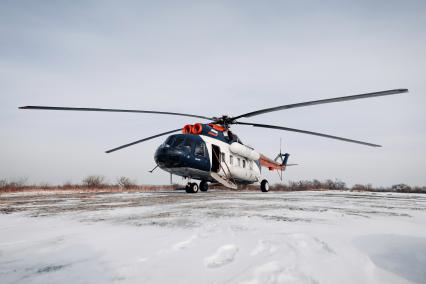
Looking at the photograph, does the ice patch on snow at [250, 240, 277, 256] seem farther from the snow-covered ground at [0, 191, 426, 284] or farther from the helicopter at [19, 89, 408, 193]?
the helicopter at [19, 89, 408, 193]

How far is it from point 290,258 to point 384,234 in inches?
49.1

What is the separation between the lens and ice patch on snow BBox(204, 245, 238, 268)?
4.81ft

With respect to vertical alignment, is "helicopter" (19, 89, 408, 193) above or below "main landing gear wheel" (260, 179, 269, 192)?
above

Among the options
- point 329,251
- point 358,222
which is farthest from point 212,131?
point 329,251

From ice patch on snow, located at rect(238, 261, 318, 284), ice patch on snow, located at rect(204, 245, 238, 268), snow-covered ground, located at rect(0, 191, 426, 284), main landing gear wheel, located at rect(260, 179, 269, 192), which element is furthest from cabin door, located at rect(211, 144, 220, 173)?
ice patch on snow, located at rect(238, 261, 318, 284)

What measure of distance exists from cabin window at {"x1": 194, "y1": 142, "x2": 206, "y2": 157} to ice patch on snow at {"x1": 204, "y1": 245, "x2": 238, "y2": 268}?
9571mm

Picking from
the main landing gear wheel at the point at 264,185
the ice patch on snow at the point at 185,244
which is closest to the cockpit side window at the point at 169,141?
the main landing gear wheel at the point at 264,185

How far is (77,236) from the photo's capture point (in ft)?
7.14

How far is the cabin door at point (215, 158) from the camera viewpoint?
12485 mm

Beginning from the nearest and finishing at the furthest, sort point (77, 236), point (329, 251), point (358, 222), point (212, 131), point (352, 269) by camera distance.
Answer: point (352, 269) → point (329, 251) → point (77, 236) → point (358, 222) → point (212, 131)

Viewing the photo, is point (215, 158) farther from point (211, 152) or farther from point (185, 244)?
point (185, 244)

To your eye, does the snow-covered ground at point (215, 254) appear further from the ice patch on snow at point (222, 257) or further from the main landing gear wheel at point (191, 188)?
the main landing gear wheel at point (191, 188)

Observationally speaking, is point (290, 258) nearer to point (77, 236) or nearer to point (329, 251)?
point (329, 251)

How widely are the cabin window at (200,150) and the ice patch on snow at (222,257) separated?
31.4 ft
